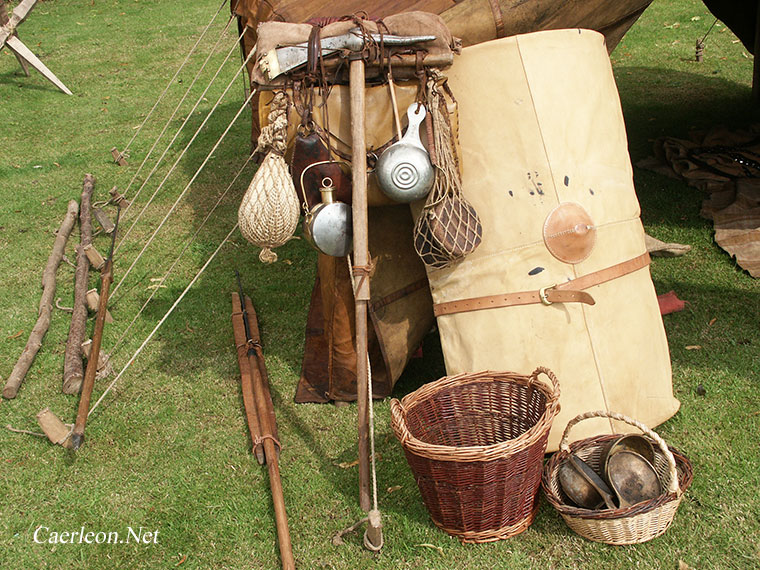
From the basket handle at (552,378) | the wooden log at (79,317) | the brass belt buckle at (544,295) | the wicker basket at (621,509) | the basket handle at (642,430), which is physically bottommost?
the wicker basket at (621,509)

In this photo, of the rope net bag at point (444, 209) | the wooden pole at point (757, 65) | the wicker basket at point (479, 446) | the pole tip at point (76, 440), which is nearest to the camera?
the wicker basket at point (479, 446)

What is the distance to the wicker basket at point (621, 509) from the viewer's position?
8.77ft

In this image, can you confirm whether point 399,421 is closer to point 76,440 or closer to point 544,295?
point 544,295

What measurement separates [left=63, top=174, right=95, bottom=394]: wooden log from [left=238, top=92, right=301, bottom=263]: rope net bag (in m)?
1.86

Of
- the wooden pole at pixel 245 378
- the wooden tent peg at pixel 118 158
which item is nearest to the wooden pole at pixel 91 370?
the wooden pole at pixel 245 378

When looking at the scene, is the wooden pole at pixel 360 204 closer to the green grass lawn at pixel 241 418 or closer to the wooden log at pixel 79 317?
the green grass lawn at pixel 241 418

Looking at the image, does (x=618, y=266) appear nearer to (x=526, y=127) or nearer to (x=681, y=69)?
(x=526, y=127)

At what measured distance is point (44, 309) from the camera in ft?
16.2

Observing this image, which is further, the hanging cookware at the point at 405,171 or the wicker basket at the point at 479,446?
the hanging cookware at the point at 405,171

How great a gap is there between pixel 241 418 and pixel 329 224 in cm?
137

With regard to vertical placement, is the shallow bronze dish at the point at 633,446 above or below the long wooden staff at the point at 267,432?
below

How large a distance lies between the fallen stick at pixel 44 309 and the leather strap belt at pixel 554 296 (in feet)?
8.93

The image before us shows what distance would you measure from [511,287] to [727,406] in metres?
1.32

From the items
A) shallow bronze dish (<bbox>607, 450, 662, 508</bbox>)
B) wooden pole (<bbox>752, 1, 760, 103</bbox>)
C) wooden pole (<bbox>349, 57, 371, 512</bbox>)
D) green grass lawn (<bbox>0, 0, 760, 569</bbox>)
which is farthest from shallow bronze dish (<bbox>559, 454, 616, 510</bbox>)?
wooden pole (<bbox>752, 1, 760, 103</bbox>)
